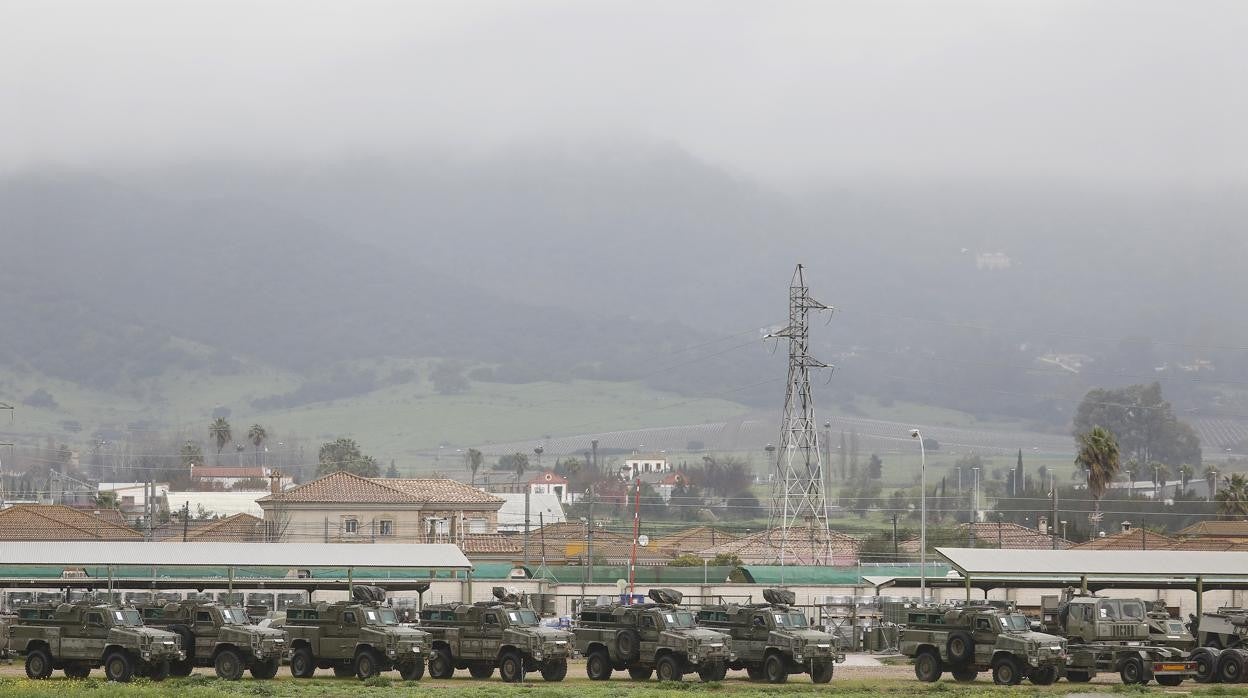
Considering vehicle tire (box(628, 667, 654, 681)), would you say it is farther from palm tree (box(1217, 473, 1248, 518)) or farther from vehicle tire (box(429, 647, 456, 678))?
palm tree (box(1217, 473, 1248, 518))

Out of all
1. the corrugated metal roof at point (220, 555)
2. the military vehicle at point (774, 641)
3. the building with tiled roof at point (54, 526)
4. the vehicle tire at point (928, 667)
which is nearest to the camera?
the military vehicle at point (774, 641)

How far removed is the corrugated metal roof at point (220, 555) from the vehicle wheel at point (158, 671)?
38.4ft

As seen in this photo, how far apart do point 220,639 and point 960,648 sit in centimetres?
2282

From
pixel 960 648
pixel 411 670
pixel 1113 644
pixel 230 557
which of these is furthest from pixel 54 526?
pixel 1113 644

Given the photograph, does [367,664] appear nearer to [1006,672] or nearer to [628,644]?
[628,644]

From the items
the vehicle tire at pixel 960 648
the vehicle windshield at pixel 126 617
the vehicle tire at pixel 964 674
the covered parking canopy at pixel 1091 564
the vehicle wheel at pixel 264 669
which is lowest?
the vehicle tire at pixel 964 674

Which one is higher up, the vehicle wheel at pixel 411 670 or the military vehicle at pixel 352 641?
the military vehicle at pixel 352 641

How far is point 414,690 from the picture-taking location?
44000 millimetres

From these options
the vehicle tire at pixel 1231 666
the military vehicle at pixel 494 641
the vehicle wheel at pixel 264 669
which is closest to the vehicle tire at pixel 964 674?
the vehicle tire at pixel 1231 666

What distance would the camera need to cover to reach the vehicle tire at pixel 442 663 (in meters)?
51.1

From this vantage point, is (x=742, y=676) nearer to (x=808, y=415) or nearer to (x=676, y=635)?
(x=676, y=635)

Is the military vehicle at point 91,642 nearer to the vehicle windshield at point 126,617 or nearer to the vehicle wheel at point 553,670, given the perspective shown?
the vehicle windshield at point 126,617

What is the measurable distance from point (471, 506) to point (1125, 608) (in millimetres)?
81988

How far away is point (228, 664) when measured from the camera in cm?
4875
